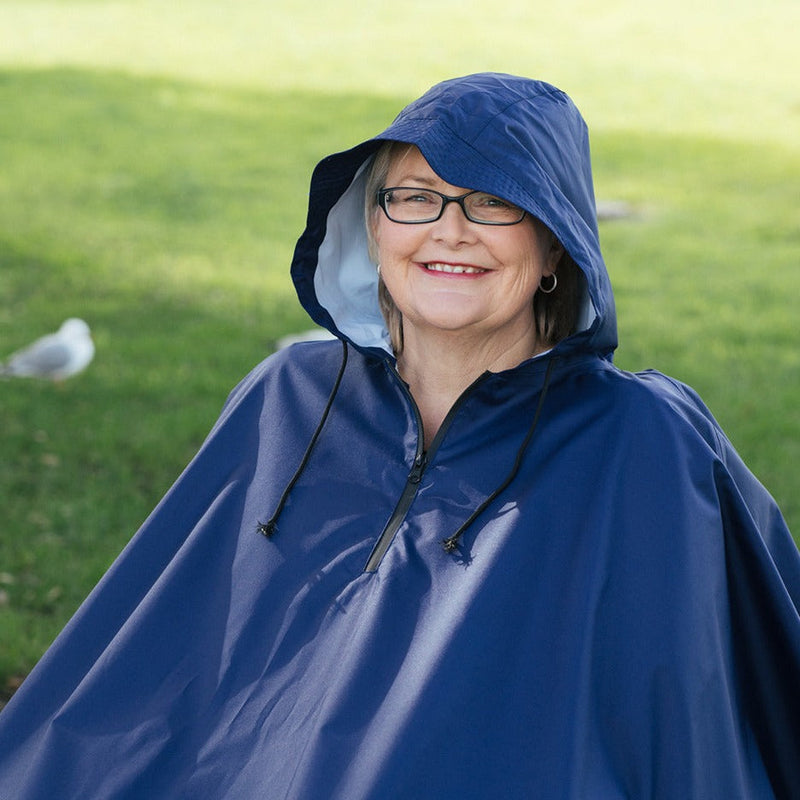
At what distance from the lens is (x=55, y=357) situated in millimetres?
6184

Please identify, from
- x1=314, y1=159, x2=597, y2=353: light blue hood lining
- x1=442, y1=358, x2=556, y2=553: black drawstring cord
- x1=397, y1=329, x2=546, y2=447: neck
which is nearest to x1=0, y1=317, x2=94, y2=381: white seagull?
x1=314, y1=159, x2=597, y2=353: light blue hood lining

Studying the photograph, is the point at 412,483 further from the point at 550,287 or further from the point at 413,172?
the point at 413,172

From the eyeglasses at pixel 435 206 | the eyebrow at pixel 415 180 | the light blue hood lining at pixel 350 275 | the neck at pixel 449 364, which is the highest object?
the eyebrow at pixel 415 180

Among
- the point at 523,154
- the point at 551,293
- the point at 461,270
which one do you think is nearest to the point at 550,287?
the point at 551,293

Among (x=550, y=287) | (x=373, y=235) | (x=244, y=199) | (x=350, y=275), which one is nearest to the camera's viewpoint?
(x=550, y=287)

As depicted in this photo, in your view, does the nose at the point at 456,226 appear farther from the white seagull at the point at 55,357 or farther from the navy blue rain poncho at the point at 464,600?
the white seagull at the point at 55,357

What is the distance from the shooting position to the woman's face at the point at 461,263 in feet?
8.25

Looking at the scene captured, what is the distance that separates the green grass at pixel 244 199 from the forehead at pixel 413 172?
2.18 m

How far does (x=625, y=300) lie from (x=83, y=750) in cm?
566

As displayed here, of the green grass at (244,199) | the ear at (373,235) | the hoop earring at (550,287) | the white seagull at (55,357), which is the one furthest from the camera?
the white seagull at (55,357)

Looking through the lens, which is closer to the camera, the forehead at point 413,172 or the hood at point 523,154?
the hood at point 523,154

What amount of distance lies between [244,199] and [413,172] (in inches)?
302

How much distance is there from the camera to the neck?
2.65 m

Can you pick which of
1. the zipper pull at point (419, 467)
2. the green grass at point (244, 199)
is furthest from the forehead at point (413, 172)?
the green grass at point (244, 199)
